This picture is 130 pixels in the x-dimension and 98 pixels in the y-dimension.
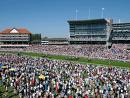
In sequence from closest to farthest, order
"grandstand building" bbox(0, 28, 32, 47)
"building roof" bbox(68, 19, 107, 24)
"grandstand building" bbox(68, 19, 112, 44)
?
"building roof" bbox(68, 19, 107, 24), "grandstand building" bbox(68, 19, 112, 44), "grandstand building" bbox(0, 28, 32, 47)

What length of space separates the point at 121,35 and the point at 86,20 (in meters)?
15.0

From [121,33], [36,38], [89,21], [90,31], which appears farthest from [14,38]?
[121,33]

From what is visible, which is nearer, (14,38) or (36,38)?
(14,38)

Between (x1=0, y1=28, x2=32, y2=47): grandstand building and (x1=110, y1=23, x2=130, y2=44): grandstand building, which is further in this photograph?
(x1=0, y1=28, x2=32, y2=47): grandstand building

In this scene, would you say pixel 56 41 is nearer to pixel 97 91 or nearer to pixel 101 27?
pixel 101 27

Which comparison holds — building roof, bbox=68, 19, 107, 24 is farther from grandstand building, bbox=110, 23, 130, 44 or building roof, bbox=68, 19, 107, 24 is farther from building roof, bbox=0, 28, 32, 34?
building roof, bbox=0, 28, 32, 34

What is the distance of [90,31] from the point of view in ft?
367

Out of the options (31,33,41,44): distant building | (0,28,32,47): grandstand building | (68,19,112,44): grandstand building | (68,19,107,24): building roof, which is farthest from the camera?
(31,33,41,44): distant building

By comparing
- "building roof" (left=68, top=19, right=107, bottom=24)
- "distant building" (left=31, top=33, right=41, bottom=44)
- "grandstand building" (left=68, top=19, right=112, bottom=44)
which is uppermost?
"building roof" (left=68, top=19, right=107, bottom=24)

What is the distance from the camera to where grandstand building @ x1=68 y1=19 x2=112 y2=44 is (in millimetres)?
108500

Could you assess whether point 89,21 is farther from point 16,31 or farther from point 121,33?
point 16,31

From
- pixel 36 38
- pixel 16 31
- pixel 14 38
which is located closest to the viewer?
pixel 14 38

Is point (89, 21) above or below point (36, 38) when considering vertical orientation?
above

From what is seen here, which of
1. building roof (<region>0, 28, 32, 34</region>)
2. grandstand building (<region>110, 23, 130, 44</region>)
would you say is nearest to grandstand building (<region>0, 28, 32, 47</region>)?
building roof (<region>0, 28, 32, 34</region>)
